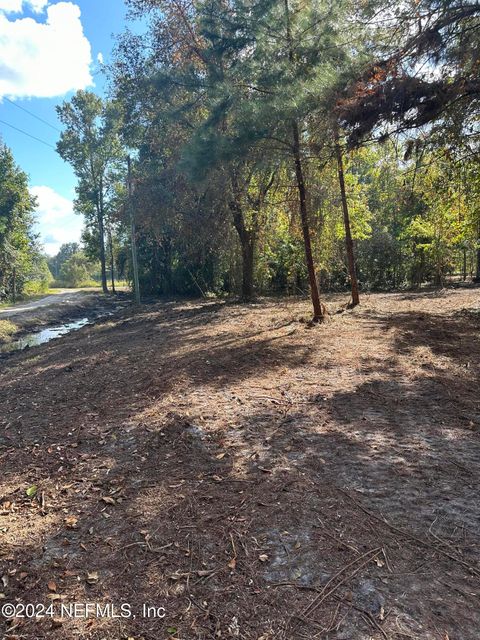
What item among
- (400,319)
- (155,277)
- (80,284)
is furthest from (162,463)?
(80,284)

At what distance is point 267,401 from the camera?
4.66m

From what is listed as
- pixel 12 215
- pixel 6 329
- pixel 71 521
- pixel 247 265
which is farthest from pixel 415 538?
pixel 12 215

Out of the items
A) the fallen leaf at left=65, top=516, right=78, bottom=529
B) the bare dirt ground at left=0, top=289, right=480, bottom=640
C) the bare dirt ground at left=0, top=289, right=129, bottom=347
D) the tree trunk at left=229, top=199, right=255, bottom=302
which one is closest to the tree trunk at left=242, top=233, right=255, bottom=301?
the tree trunk at left=229, top=199, right=255, bottom=302

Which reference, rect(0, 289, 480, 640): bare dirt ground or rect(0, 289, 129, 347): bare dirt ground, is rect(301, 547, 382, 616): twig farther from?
rect(0, 289, 129, 347): bare dirt ground

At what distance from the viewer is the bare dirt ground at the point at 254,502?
1.95m

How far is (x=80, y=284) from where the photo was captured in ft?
156

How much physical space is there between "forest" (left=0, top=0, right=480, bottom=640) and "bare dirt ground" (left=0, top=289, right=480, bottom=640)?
15mm

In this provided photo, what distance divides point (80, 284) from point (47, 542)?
159ft

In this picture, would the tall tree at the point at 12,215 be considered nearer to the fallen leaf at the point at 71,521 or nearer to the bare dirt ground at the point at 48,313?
the bare dirt ground at the point at 48,313

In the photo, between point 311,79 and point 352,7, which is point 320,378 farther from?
point 352,7

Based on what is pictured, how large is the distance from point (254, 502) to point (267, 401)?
192cm

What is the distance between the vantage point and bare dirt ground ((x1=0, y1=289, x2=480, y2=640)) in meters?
1.95

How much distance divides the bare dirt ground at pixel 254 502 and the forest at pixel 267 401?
0.05 feet

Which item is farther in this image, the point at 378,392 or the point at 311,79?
the point at 311,79
